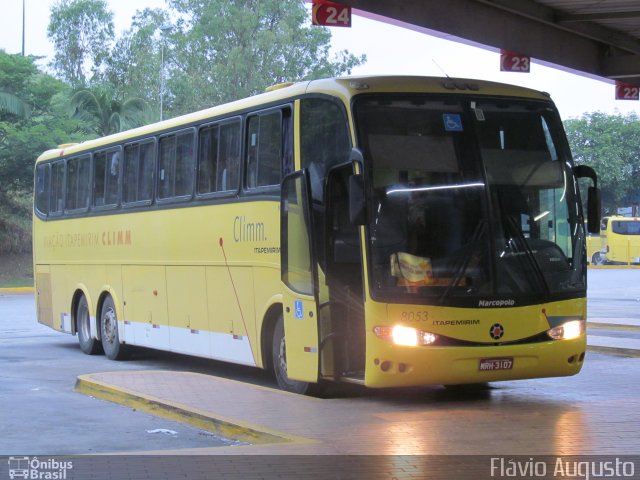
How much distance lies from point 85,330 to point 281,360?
7.19 metres

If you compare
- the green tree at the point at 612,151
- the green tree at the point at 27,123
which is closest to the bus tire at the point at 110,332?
the green tree at the point at 27,123

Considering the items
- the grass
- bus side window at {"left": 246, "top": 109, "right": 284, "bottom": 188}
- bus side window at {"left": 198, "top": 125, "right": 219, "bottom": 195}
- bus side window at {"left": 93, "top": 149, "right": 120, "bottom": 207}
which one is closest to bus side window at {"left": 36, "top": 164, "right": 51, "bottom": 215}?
bus side window at {"left": 93, "top": 149, "right": 120, "bottom": 207}

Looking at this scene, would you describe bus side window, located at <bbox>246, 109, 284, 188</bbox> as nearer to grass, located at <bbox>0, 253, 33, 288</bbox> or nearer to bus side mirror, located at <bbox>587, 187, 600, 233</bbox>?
bus side mirror, located at <bbox>587, 187, 600, 233</bbox>

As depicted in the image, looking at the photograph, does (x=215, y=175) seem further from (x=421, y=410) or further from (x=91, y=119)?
(x=91, y=119)

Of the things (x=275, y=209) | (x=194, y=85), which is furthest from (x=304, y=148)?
(x=194, y=85)

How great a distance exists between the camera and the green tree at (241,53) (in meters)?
58.0

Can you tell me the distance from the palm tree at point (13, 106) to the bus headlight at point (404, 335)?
119 feet

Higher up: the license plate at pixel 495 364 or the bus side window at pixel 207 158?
the bus side window at pixel 207 158

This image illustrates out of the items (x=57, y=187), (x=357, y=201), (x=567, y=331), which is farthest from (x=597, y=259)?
(x=357, y=201)

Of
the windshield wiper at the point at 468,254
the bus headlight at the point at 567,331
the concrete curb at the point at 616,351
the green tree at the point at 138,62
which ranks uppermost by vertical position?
the green tree at the point at 138,62

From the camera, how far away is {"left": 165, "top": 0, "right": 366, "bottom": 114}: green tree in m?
58.0

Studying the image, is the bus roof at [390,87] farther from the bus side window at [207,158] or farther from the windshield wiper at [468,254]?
the windshield wiper at [468,254]

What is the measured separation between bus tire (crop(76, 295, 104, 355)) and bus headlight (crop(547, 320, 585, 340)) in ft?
31.2

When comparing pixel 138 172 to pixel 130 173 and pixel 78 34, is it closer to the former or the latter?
pixel 130 173
